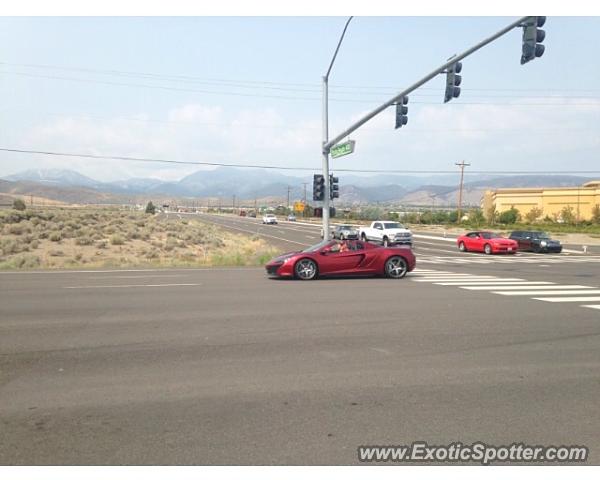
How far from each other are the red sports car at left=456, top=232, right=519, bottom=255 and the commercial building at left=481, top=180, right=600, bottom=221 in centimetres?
5490

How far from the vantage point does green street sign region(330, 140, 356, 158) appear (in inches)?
900

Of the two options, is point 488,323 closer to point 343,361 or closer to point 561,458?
point 343,361

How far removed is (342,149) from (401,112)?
4.37 m

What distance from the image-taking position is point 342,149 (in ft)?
77.3

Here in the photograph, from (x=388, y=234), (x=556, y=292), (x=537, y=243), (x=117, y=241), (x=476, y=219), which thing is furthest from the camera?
(x=476, y=219)

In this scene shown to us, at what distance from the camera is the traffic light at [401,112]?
19531 millimetres

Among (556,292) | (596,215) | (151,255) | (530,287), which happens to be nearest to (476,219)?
(596,215)

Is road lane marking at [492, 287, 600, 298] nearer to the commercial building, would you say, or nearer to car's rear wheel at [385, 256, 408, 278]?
car's rear wheel at [385, 256, 408, 278]

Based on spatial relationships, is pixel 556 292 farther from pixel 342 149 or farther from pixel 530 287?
pixel 342 149

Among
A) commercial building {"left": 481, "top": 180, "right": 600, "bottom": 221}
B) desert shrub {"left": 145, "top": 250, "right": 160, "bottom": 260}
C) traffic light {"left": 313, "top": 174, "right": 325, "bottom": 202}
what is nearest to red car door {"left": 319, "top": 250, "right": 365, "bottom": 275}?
traffic light {"left": 313, "top": 174, "right": 325, "bottom": 202}

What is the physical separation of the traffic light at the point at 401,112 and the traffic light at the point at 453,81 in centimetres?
246

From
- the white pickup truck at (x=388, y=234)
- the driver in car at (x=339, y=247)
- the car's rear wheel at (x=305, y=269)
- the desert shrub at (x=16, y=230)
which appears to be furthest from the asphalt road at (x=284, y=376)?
the desert shrub at (x=16, y=230)

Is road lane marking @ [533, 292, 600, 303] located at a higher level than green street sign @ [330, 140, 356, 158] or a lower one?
lower

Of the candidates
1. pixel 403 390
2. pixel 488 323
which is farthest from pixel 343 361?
pixel 488 323
